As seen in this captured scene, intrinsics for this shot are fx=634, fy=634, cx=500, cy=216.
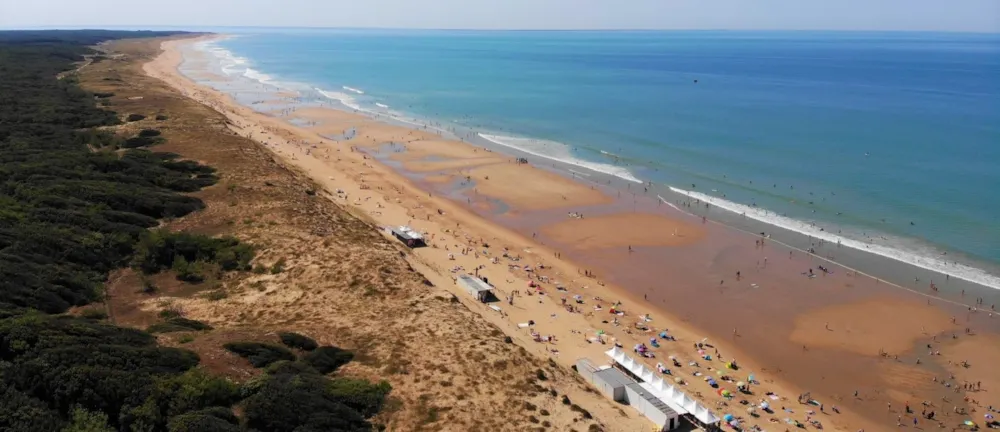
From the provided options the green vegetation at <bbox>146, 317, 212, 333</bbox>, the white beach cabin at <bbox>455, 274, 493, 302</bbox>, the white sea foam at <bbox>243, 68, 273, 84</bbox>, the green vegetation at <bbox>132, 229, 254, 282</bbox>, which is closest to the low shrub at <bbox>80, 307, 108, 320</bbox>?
the green vegetation at <bbox>146, 317, 212, 333</bbox>

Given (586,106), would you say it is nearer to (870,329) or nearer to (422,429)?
(870,329)

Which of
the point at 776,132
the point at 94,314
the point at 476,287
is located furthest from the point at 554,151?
the point at 94,314

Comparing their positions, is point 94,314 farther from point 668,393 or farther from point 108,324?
point 668,393

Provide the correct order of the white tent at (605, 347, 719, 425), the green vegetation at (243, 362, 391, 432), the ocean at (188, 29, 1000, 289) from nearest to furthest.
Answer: the green vegetation at (243, 362, 391, 432) < the white tent at (605, 347, 719, 425) < the ocean at (188, 29, 1000, 289)

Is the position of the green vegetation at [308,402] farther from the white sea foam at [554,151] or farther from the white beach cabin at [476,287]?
the white sea foam at [554,151]

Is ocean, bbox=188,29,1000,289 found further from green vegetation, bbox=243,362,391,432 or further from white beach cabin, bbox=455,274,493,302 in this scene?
green vegetation, bbox=243,362,391,432

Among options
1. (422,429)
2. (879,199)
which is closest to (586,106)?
(879,199)
